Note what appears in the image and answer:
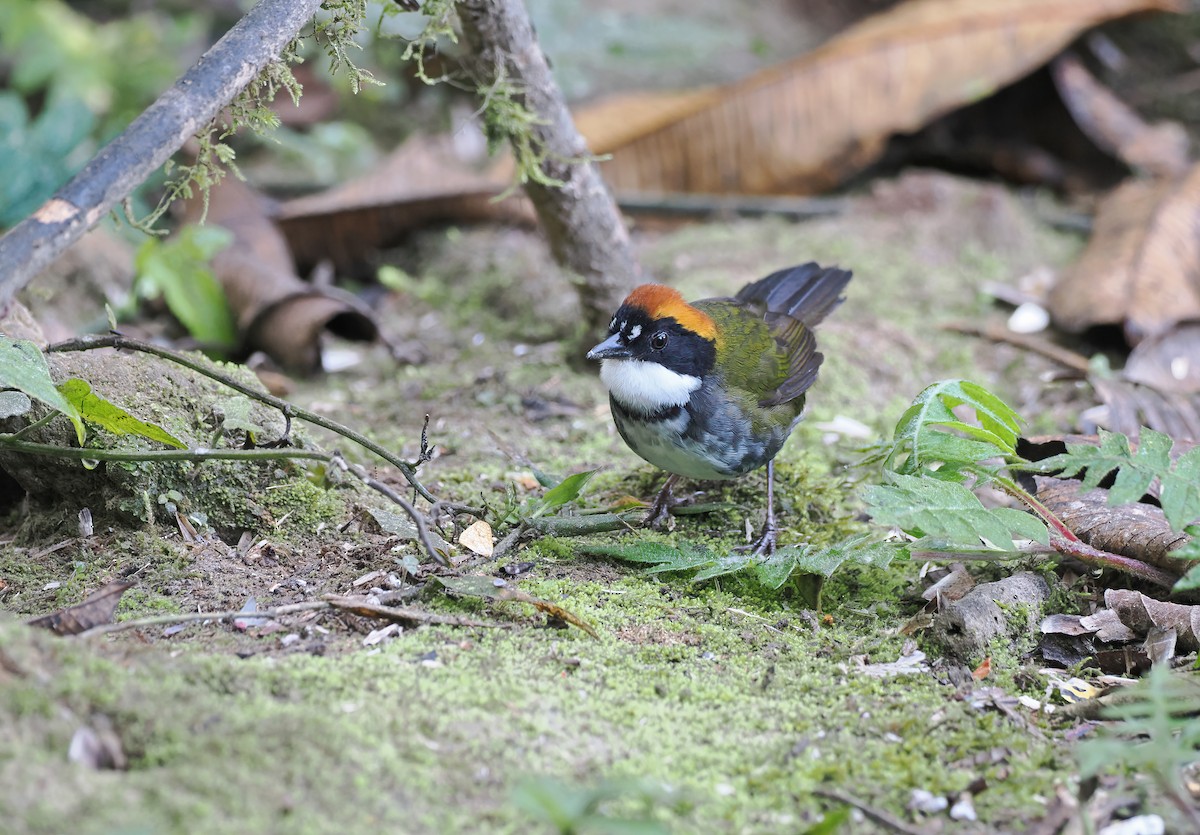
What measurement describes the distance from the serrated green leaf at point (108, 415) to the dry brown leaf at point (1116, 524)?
255cm

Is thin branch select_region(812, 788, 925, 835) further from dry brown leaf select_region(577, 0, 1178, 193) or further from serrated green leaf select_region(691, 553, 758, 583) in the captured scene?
dry brown leaf select_region(577, 0, 1178, 193)

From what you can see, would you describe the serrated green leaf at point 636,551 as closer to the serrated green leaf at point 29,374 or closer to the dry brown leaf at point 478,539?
the dry brown leaf at point 478,539

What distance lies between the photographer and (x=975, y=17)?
7.40 m

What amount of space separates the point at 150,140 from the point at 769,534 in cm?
226

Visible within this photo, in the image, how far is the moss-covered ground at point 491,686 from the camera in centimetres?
210

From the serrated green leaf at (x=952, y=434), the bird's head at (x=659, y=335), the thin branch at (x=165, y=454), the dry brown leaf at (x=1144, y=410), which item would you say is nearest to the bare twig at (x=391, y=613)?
the thin branch at (x=165, y=454)

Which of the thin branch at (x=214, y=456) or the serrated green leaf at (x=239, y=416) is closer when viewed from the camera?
the thin branch at (x=214, y=456)

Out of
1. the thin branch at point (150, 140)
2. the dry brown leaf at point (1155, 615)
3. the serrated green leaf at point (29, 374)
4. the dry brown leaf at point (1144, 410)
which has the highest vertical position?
the thin branch at point (150, 140)

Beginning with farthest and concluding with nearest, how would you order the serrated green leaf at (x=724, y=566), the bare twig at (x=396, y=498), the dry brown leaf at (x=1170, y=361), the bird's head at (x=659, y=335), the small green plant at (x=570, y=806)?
the dry brown leaf at (x=1170, y=361)
the bird's head at (x=659, y=335)
the serrated green leaf at (x=724, y=566)
the bare twig at (x=396, y=498)
the small green plant at (x=570, y=806)

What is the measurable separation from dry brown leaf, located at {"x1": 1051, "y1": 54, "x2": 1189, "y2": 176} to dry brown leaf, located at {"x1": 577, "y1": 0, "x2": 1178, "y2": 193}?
1.28ft

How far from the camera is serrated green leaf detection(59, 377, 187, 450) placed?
9.40 feet

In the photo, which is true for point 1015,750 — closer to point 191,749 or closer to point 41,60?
point 191,749

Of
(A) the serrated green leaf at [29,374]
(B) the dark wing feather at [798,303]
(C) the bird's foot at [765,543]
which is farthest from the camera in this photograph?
(B) the dark wing feather at [798,303]

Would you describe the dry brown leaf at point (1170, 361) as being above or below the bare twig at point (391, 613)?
below
